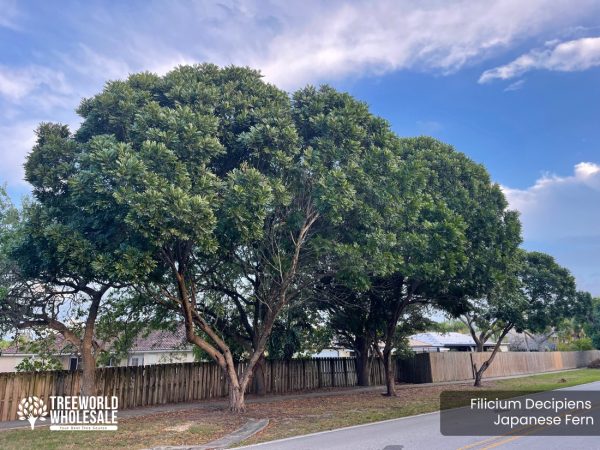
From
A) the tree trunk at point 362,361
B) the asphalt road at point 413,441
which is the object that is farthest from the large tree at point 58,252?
the tree trunk at point 362,361

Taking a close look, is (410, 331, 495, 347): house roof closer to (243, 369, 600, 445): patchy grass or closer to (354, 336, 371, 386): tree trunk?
(354, 336, 371, 386): tree trunk

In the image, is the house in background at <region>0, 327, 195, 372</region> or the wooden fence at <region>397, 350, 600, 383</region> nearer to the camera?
the house in background at <region>0, 327, 195, 372</region>

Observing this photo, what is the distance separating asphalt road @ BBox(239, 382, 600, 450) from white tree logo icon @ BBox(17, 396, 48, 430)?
855 cm

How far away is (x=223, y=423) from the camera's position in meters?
13.8

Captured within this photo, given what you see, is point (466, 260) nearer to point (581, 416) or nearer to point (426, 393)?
point (581, 416)

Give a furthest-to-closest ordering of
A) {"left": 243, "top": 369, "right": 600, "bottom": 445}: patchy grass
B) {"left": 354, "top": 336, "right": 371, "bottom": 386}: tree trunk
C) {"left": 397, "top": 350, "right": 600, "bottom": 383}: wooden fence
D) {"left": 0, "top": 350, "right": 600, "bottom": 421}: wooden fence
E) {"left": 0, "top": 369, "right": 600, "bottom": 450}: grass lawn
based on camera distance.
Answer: {"left": 397, "top": 350, "right": 600, "bottom": 383}: wooden fence → {"left": 354, "top": 336, "right": 371, "bottom": 386}: tree trunk → {"left": 0, "top": 350, "right": 600, "bottom": 421}: wooden fence → {"left": 243, "top": 369, "right": 600, "bottom": 445}: patchy grass → {"left": 0, "top": 369, "right": 600, "bottom": 450}: grass lawn

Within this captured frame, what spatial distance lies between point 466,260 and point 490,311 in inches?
462

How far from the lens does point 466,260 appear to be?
16406mm

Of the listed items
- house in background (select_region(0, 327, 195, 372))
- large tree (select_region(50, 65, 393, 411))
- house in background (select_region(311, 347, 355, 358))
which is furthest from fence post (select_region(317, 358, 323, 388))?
large tree (select_region(50, 65, 393, 411))

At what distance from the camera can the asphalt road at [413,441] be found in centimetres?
946

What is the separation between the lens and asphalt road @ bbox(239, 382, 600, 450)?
9461 millimetres

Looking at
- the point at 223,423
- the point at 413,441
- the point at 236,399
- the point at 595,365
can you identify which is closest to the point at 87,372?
the point at 236,399

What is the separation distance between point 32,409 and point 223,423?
20.7 feet

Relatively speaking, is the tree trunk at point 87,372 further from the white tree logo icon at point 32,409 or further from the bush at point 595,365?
the bush at point 595,365
